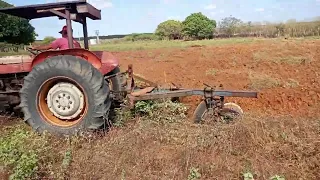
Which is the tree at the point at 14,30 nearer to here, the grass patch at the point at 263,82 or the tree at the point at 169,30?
the grass patch at the point at 263,82

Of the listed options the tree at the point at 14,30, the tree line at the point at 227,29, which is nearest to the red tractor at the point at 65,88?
the tree at the point at 14,30

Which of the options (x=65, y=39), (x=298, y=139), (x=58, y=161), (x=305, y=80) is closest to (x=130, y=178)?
(x=58, y=161)

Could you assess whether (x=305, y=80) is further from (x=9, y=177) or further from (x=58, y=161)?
(x=9, y=177)

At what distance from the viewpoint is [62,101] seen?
181 inches

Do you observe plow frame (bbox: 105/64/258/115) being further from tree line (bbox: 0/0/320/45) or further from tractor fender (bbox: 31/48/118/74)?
tree line (bbox: 0/0/320/45)

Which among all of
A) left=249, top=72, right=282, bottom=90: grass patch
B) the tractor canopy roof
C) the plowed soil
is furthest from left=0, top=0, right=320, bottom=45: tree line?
the tractor canopy roof

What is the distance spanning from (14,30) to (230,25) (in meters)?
32.9

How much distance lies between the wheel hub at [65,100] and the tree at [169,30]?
49767 millimetres

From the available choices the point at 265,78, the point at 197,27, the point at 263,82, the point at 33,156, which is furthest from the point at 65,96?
the point at 197,27

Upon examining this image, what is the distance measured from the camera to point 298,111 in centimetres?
602

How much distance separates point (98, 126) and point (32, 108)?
934 mm

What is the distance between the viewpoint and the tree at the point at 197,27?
50469 mm

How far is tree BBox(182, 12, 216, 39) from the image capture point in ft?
166

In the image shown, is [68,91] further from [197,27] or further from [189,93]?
[197,27]
